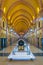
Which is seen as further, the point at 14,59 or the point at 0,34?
the point at 0,34

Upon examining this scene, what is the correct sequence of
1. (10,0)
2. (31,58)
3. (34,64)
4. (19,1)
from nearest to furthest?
(34,64) < (31,58) < (10,0) < (19,1)

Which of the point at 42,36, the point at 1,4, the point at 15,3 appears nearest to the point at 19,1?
the point at 15,3

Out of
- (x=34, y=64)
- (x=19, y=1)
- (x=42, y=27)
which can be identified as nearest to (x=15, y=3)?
(x=19, y=1)

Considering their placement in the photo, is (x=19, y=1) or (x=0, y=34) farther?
(x=19, y=1)

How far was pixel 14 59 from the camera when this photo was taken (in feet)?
45.6

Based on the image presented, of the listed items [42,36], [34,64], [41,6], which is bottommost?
[34,64]

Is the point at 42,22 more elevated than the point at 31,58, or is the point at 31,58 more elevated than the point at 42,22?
the point at 42,22

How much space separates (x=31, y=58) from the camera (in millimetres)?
13875

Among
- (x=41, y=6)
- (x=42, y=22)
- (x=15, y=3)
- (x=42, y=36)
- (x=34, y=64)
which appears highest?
(x=15, y=3)

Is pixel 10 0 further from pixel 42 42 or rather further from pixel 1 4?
pixel 42 42

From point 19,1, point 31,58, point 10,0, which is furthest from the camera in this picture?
point 19,1

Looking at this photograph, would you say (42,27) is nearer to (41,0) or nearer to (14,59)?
(41,0)

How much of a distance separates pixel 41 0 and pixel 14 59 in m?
13.1

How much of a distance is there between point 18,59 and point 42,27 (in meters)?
12.4
